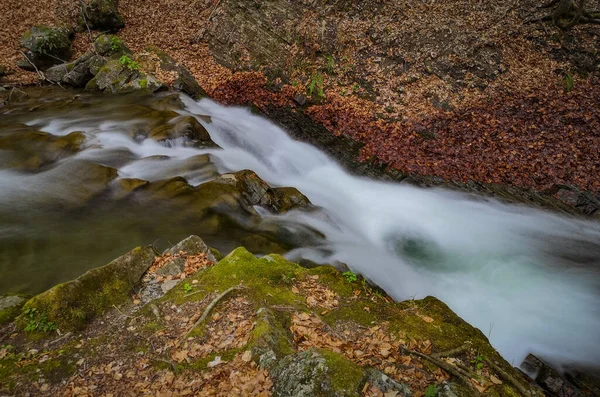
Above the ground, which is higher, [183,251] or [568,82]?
[568,82]

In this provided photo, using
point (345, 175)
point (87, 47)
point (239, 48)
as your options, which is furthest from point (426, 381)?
point (87, 47)

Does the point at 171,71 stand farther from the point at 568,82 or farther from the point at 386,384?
the point at 386,384

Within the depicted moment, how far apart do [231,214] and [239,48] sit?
10.4 metres

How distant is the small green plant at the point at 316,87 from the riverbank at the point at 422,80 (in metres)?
0.04

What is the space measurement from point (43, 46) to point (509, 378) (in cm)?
1918

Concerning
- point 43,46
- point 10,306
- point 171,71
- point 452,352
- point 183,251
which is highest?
point 171,71

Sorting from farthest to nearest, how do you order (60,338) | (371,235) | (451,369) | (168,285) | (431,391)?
1. (371,235)
2. (168,285)
3. (60,338)
4. (451,369)
5. (431,391)

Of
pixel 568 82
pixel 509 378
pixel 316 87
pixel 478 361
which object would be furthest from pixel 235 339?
pixel 568 82

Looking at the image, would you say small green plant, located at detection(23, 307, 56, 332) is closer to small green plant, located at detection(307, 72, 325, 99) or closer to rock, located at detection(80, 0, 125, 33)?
small green plant, located at detection(307, 72, 325, 99)

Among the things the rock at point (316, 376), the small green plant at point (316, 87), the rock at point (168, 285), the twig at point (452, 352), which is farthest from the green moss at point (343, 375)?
the small green plant at point (316, 87)

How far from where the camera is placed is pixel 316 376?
2.88 m

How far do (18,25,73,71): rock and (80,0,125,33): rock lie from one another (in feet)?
7.03

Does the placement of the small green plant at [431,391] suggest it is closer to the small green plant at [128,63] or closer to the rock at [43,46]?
the small green plant at [128,63]

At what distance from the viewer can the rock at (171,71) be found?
14.0m
